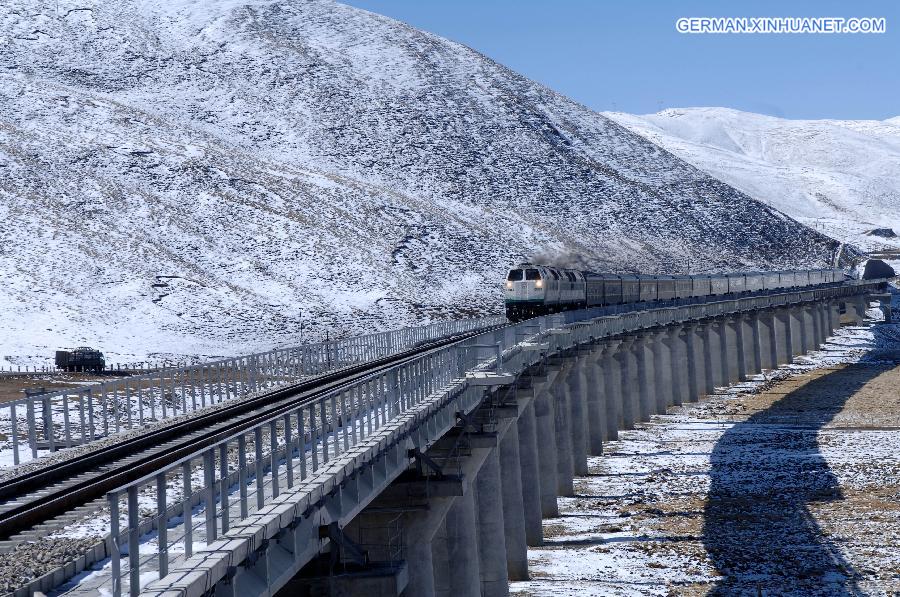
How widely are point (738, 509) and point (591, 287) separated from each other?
3280 cm

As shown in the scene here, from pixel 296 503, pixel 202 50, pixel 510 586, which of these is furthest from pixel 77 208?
pixel 296 503

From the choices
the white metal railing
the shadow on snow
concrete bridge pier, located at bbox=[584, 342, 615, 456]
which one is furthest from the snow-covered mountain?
the shadow on snow

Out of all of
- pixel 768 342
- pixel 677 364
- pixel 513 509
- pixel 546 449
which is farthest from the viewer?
pixel 768 342

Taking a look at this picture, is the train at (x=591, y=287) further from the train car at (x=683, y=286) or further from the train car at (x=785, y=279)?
the train car at (x=785, y=279)

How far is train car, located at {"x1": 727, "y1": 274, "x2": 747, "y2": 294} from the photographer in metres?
104

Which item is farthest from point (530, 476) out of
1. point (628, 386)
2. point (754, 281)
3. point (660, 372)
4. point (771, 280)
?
point (771, 280)

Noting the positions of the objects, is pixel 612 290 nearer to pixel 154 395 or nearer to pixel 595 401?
pixel 595 401

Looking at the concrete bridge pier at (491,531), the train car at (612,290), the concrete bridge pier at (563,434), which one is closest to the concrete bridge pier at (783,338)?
the train car at (612,290)

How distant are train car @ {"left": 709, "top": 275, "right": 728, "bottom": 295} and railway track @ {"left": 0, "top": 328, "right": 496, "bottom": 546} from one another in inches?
2880

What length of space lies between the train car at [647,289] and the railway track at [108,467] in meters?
55.6

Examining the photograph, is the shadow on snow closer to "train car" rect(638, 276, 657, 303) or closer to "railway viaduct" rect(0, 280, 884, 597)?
"railway viaduct" rect(0, 280, 884, 597)

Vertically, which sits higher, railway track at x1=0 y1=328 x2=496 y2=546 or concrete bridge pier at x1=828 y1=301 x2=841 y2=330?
railway track at x1=0 y1=328 x2=496 y2=546

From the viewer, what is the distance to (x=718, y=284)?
102m

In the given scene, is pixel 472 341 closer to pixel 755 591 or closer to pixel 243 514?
pixel 755 591
